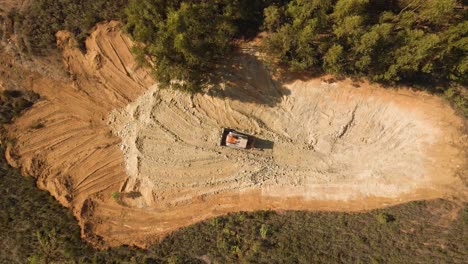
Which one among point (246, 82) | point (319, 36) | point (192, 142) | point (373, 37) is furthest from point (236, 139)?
point (373, 37)

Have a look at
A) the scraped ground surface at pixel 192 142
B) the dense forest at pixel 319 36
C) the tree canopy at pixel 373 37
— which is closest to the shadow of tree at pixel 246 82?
the scraped ground surface at pixel 192 142

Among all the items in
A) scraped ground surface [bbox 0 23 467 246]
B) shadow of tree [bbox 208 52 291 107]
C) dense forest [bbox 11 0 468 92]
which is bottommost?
scraped ground surface [bbox 0 23 467 246]

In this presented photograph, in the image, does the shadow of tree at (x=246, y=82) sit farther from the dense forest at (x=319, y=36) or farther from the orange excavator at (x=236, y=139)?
the orange excavator at (x=236, y=139)

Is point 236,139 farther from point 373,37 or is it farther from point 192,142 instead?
point 373,37

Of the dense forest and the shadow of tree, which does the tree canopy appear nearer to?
the dense forest

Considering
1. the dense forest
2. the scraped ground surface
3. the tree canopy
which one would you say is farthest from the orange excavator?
the tree canopy

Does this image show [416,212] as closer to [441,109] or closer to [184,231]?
[441,109]
